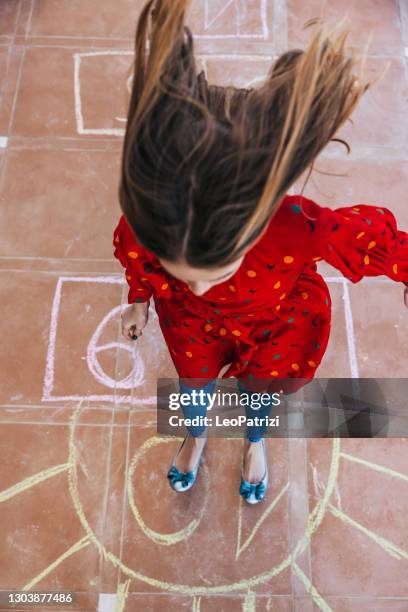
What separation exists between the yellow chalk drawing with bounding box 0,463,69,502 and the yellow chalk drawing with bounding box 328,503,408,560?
2.09ft

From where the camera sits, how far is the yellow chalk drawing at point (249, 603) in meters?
1.30

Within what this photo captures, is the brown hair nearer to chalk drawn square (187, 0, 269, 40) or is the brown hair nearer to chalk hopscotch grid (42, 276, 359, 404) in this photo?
chalk hopscotch grid (42, 276, 359, 404)

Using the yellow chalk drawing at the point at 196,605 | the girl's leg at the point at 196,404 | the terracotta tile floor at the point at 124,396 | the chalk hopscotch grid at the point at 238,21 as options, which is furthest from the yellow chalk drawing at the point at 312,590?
the chalk hopscotch grid at the point at 238,21

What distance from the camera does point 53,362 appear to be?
1547mm

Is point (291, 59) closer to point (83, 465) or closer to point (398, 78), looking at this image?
point (83, 465)

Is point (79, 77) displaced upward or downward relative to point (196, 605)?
upward

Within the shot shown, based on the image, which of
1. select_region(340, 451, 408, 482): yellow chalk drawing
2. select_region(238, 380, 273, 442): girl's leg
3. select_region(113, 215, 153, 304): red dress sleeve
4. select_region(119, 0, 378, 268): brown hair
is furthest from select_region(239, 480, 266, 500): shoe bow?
select_region(119, 0, 378, 268): brown hair

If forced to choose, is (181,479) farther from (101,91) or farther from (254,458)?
(101,91)

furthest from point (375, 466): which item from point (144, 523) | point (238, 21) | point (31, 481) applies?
point (238, 21)

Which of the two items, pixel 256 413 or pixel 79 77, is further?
pixel 79 77

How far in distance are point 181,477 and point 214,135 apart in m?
0.97

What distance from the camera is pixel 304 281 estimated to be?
1.03 metres

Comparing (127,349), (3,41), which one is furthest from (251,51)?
(127,349)

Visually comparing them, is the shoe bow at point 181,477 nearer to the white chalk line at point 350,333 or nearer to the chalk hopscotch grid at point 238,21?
the white chalk line at point 350,333
